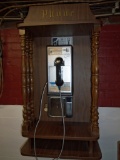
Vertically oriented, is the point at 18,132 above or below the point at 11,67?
below

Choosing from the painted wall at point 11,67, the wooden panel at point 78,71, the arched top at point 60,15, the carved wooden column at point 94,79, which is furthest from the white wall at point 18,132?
Answer: the arched top at point 60,15

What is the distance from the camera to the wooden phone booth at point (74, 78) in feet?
3.62

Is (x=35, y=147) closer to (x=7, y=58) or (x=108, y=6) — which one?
(x=7, y=58)

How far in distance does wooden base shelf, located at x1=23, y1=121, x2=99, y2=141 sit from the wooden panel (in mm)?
98

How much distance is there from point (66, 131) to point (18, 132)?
0.61 m

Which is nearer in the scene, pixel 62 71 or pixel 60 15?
pixel 60 15

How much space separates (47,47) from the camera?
4.59 ft

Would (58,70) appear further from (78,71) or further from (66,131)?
(66,131)

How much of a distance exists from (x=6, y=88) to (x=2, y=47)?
41cm

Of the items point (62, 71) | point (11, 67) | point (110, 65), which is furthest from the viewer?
point (11, 67)

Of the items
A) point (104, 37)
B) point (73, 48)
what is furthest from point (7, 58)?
point (104, 37)

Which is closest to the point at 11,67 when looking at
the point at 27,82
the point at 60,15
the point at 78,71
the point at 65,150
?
the point at 27,82

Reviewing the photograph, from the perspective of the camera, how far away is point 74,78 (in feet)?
4.76

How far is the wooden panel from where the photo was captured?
1.44 m
